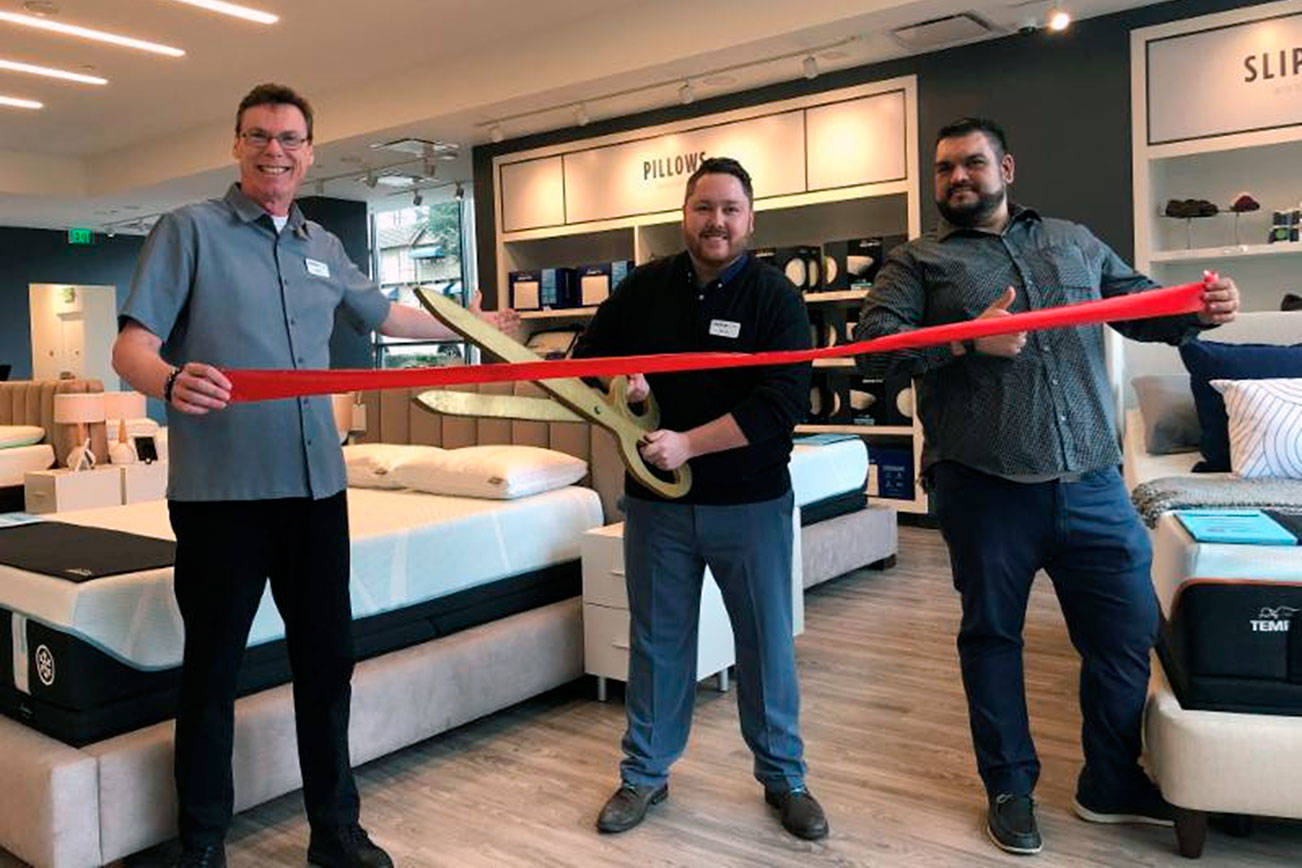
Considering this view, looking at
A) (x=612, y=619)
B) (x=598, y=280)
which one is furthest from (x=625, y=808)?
(x=598, y=280)

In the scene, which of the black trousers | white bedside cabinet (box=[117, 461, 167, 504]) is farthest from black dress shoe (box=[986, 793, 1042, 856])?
white bedside cabinet (box=[117, 461, 167, 504])

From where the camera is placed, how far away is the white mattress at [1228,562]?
210cm

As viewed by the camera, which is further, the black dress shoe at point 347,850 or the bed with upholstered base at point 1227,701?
the black dress shoe at point 347,850

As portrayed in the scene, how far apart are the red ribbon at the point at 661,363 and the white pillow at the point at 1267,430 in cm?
148

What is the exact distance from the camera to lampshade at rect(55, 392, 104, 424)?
6.35m

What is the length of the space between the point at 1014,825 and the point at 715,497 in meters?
0.94

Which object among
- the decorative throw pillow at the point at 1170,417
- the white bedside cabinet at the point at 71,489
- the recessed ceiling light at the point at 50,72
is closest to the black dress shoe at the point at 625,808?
the decorative throw pillow at the point at 1170,417

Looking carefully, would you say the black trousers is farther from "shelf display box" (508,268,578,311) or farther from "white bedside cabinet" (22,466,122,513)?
"shelf display box" (508,268,578,311)

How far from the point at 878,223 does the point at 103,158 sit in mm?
7746

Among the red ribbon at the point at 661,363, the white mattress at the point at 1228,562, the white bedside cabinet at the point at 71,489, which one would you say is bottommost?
the white bedside cabinet at the point at 71,489

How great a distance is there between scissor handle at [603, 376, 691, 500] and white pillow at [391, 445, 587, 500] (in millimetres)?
1383

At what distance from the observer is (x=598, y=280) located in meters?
7.68

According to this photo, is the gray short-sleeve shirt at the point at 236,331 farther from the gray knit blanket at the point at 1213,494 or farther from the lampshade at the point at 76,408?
the lampshade at the point at 76,408

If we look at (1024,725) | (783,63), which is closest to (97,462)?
(783,63)
